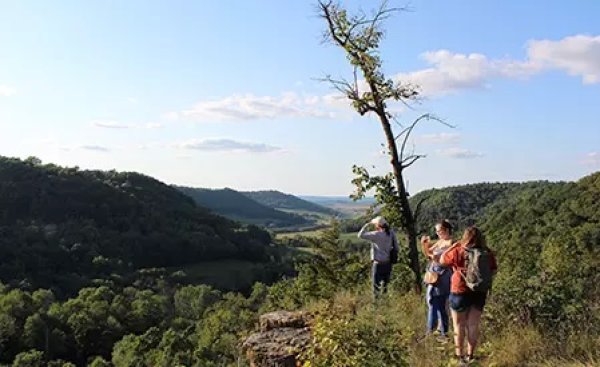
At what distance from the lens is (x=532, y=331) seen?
722cm

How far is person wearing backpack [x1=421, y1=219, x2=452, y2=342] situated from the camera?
26.5 ft

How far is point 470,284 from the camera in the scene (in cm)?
681

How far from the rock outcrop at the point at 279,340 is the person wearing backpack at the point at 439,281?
1739 mm

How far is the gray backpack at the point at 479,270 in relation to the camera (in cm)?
675

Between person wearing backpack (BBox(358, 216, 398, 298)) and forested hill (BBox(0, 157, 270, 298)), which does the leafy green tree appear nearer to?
forested hill (BBox(0, 157, 270, 298))

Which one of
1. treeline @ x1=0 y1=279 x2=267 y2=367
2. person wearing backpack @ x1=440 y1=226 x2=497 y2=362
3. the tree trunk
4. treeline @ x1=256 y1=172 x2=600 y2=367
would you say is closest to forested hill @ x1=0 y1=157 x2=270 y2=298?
treeline @ x1=0 y1=279 x2=267 y2=367

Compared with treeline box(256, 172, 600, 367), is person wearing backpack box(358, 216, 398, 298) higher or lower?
higher

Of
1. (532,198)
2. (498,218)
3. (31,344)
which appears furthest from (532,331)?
(532,198)

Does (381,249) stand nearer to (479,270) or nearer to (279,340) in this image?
(279,340)

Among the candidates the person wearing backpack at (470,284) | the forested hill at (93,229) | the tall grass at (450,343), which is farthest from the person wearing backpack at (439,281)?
the forested hill at (93,229)

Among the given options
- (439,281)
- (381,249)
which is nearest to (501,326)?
(439,281)

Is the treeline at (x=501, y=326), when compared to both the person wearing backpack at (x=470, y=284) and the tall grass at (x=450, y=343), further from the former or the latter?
the person wearing backpack at (x=470, y=284)

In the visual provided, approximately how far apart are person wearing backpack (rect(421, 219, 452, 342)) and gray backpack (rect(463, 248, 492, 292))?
114 cm

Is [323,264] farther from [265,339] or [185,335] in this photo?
[185,335]
